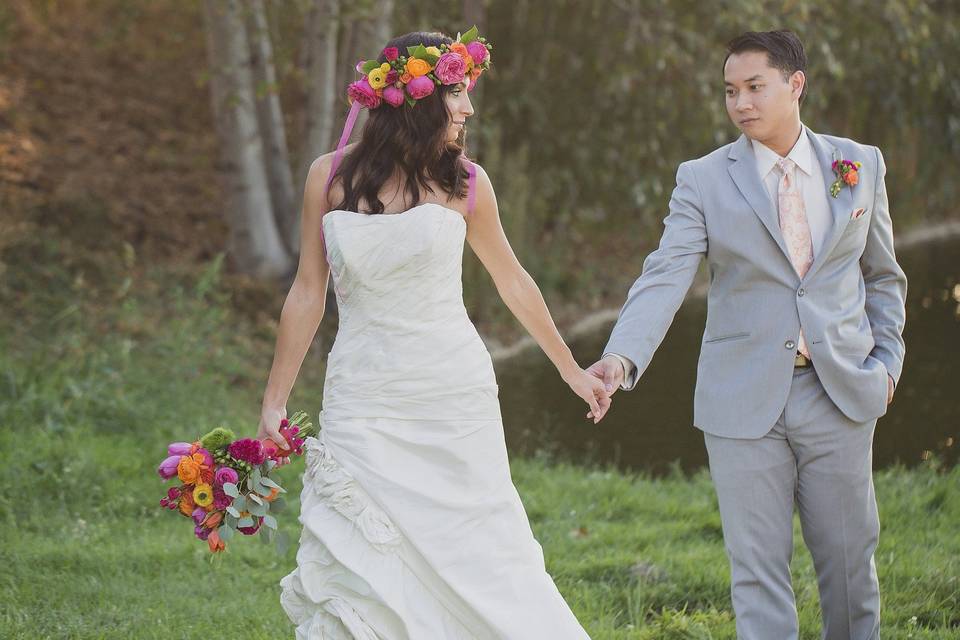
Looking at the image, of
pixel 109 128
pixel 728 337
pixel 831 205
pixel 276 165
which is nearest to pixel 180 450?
pixel 728 337

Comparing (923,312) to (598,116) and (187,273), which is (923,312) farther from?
(187,273)

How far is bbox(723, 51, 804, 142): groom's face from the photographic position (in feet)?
11.8

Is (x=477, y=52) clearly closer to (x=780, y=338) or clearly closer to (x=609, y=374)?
(x=609, y=374)

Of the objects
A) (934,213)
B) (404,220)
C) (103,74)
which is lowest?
(934,213)

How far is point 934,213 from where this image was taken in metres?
16.1

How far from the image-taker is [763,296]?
3.61 metres

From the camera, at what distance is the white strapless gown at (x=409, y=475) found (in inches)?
133

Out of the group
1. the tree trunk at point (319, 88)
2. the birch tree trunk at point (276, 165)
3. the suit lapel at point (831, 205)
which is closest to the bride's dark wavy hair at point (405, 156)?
the suit lapel at point (831, 205)

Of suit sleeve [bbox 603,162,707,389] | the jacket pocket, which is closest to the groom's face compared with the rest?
suit sleeve [bbox 603,162,707,389]

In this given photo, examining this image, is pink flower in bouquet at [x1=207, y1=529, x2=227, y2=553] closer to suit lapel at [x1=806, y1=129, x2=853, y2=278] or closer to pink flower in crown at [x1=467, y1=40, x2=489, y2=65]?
pink flower in crown at [x1=467, y1=40, x2=489, y2=65]

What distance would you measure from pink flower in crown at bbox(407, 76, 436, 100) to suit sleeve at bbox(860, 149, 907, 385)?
1.31m

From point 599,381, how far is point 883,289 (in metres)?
0.88

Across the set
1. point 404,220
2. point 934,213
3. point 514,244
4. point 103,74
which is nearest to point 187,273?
point 514,244

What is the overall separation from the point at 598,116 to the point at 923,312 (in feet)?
12.0
